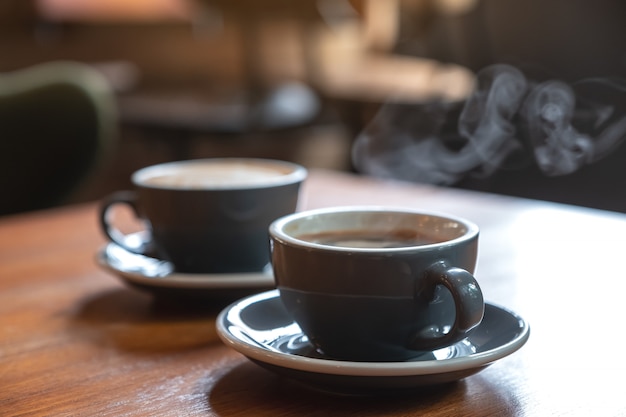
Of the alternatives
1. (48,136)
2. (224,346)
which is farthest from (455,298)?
(48,136)

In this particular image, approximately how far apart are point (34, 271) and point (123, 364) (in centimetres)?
28

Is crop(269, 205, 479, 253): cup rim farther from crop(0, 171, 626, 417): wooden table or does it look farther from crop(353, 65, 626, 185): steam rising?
crop(353, 65, 626, 185): steam rising

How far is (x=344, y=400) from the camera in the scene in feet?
1.37

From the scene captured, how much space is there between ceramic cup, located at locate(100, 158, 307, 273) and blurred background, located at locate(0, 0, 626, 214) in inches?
14.4

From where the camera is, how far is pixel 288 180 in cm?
63

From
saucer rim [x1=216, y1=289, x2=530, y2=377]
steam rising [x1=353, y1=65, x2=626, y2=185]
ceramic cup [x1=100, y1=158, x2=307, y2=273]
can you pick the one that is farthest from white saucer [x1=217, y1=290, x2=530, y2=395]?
steam rising [x1=353, y1=65, x2=626, y2=185]

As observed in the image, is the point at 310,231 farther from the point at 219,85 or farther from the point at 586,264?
the point at 219,85

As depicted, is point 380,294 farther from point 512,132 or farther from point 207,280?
point 512,132

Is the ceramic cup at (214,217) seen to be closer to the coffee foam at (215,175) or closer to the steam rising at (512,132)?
the coffee foam at (215,175)

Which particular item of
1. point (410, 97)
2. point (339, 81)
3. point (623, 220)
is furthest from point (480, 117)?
point (339, 81)

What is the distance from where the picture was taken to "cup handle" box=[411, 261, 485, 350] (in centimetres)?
40

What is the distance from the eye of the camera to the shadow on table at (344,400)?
406mm

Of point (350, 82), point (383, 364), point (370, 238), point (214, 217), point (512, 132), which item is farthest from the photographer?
point (350, 82)

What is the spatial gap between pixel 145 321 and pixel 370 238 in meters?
0.18
